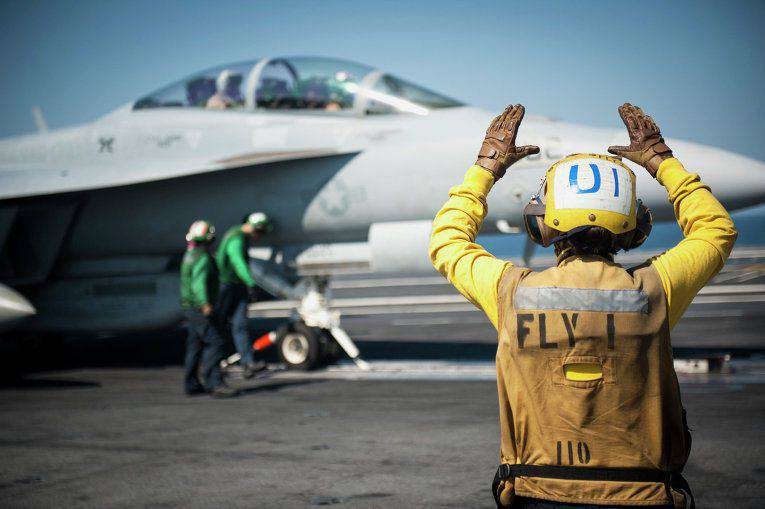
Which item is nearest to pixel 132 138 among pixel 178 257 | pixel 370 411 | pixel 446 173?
pixel 178 257

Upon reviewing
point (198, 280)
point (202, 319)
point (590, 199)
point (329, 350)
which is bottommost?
point (329, 350)

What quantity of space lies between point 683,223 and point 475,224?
1.99 feet

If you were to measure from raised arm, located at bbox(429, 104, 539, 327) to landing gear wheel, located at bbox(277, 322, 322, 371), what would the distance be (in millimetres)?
7849

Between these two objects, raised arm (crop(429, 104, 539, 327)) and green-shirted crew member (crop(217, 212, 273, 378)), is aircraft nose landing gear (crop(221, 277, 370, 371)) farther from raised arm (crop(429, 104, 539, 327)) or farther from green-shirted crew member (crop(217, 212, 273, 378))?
raised arm (crop(429, 104, 539, 327))

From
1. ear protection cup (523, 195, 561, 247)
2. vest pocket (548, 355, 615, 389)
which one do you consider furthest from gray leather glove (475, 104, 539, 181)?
vest pocket (548, 355, 615, 389)

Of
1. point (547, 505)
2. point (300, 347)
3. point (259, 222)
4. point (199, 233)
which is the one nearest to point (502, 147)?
point (547, 505)

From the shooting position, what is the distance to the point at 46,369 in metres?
11.9

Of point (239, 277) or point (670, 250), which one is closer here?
point (670, 250)

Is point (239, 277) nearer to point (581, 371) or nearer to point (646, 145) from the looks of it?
point (646, 145)

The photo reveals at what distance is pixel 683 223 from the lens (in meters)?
2.48

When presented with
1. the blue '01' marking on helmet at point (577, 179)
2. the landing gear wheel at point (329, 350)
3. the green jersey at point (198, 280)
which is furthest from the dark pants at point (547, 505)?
the landing gear wheel at point (329, 350)

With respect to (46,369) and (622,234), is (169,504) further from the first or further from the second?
(46,369)

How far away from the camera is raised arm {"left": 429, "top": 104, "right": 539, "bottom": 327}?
8.05ft

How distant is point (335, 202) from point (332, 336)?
1.79 m
